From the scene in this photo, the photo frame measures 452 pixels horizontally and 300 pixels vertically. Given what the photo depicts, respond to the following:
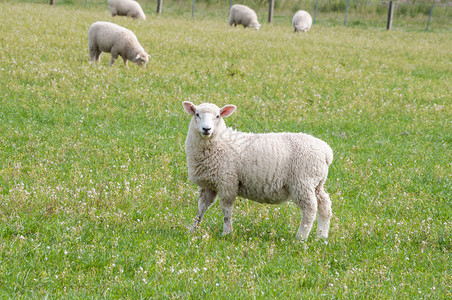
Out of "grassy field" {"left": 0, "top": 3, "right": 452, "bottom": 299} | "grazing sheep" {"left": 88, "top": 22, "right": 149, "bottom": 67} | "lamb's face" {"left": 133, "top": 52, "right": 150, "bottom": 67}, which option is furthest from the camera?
"grazing sheep" {"left": 88, "top": 22, "right": 149, "bottom": 67}

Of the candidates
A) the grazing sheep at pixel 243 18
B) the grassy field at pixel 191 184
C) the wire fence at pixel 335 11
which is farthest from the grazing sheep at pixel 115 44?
the wire fence at pixel 335 11

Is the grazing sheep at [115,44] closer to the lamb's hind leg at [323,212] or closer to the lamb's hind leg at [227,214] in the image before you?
the lamb's hind leg at [227,214]

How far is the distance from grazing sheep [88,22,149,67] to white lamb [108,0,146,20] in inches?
541

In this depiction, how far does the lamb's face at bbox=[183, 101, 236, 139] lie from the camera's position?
6.27 m

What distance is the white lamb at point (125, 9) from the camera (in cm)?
2931

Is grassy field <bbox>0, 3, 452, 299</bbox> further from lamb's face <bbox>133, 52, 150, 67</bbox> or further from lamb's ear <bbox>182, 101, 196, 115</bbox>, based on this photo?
lamb's ear <bbox>182, 101, 196, 115</bbox>

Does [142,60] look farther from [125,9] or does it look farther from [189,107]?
[125,9]

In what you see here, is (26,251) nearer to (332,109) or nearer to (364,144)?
(364,144)

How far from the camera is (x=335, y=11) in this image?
1731 inches

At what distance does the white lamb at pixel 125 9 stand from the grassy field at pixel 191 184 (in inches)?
440

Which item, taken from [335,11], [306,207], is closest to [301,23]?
[335,11]

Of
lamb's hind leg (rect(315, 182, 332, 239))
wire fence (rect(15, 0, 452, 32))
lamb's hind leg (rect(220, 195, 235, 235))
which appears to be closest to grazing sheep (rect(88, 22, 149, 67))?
lamb's hind leg (rect(220, 195, 235, 235))

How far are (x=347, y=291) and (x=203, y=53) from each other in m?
14.3

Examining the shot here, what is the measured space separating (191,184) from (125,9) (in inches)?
937
